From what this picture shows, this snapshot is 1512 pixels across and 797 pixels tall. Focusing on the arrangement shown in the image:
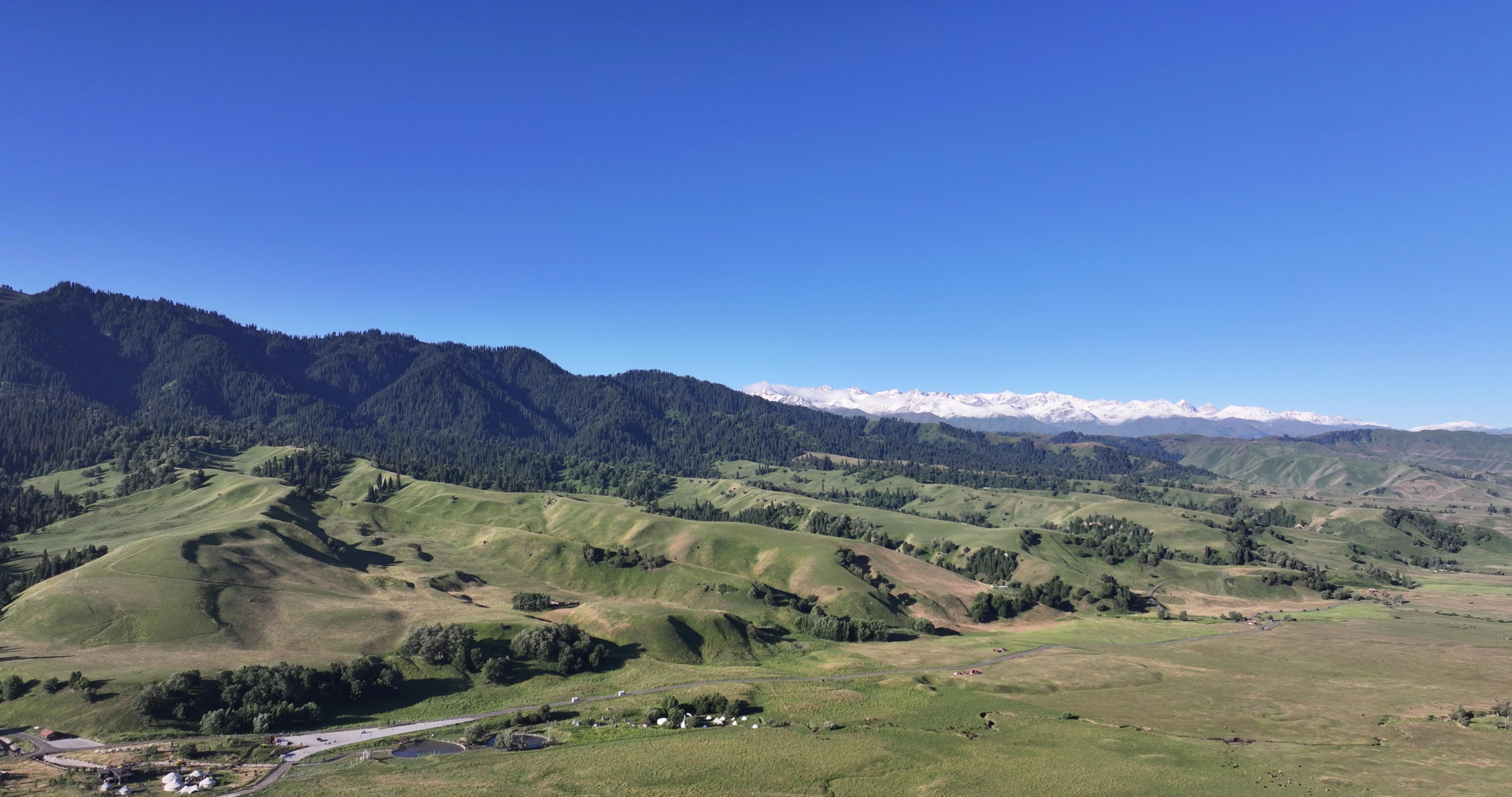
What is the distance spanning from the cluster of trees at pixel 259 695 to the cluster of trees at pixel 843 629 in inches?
3679

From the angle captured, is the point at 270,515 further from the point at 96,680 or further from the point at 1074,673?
the point at 1074,673

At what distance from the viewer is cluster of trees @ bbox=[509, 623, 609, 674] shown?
121 m

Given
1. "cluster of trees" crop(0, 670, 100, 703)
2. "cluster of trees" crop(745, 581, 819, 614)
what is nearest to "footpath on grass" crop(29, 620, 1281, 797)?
"cluster of trees" crop(0, 670, 100, 703)

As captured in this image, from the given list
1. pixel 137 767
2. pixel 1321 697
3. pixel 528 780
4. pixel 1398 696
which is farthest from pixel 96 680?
pixel 1398 696

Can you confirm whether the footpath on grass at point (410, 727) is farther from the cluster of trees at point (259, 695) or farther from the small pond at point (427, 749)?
the cluster of trees at point (259, 695)

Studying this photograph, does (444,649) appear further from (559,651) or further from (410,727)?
(410,727)

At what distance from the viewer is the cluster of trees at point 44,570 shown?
436ft

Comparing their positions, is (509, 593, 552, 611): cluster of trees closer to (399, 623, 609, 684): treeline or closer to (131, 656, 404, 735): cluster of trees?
(399, 623, 609, 684): treeline

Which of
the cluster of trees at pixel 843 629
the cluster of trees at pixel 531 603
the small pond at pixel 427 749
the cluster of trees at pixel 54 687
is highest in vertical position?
the cluster of trees at pixel 54 687

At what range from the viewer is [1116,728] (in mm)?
97875

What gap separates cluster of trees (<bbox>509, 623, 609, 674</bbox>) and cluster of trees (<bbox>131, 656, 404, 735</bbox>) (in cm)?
2303

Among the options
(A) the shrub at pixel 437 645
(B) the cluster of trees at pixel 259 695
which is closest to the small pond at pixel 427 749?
(B) the cluster of trees at pixel 259 695

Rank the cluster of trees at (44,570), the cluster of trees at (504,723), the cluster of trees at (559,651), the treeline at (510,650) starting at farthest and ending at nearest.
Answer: the cluster of trees at (44,570)
the cluster of trees at (559,651)
the treeline at (510,650)
the cluster of trees at (504,723)

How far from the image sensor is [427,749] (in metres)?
85.2
